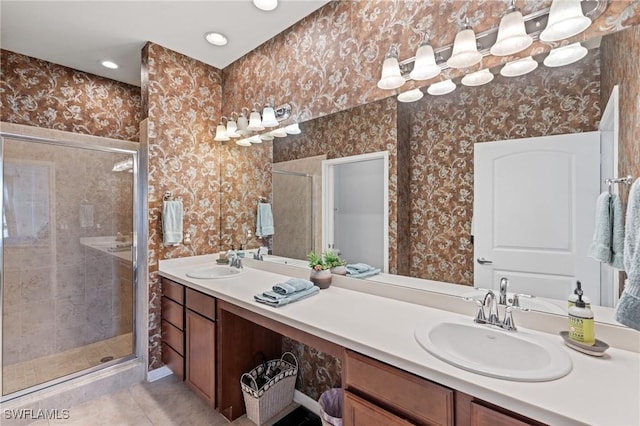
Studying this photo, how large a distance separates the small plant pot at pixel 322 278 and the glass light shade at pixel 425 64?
3.89ft

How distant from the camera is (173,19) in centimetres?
204

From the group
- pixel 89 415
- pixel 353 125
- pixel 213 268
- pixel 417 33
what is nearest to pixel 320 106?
pixel 353 125

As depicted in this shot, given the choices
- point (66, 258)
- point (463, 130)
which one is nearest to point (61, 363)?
point (66, 258)

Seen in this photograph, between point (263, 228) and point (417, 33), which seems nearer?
point (417, 33)

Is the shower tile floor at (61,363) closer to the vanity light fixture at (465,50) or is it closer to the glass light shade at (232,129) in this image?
the glass light shade at (232,129)

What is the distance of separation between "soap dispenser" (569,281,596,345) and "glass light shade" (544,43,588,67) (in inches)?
36.3

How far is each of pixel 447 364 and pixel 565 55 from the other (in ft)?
4.10

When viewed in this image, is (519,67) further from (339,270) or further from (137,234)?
(137,234)

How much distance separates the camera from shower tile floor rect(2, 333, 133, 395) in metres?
2.10

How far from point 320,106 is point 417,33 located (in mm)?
714

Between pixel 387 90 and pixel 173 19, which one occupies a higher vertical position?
pixel 173 19

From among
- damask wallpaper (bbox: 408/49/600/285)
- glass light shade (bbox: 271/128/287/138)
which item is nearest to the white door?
damask wallpaper (bbox: 408/49/600/285)

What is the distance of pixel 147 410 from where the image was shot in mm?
2010

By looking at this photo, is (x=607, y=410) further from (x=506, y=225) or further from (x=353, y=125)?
(x=353, y=125)
